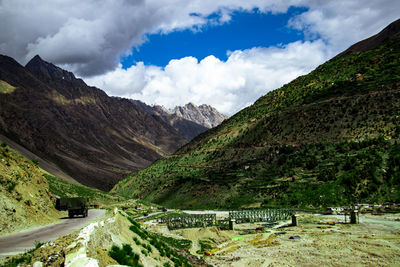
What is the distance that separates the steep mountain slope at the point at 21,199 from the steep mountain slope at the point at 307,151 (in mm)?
42980

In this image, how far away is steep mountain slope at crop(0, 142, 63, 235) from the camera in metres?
23.8

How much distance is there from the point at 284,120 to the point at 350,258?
69.7 metres

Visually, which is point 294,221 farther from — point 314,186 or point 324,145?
point 324,145

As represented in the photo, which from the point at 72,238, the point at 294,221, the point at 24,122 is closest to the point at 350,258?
the point at 294,221

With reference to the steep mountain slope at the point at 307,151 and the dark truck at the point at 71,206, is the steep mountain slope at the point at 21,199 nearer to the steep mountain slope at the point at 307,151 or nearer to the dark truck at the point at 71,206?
the dark truck at the point at 71,206

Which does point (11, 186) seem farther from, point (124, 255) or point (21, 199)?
point (124, 255)

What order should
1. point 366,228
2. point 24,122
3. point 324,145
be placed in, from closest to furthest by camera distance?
point 366,228 < point 324,145 < point 24,122

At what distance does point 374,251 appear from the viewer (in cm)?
2852

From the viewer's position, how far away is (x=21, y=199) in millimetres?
27047

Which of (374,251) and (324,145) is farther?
(324,145)

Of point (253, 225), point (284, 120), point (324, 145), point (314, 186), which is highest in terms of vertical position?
point (284, 120)

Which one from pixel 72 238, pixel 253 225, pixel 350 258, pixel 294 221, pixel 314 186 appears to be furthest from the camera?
pixel 314 186

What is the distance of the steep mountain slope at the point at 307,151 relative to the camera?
5894 centimetres

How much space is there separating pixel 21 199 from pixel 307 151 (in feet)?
207
